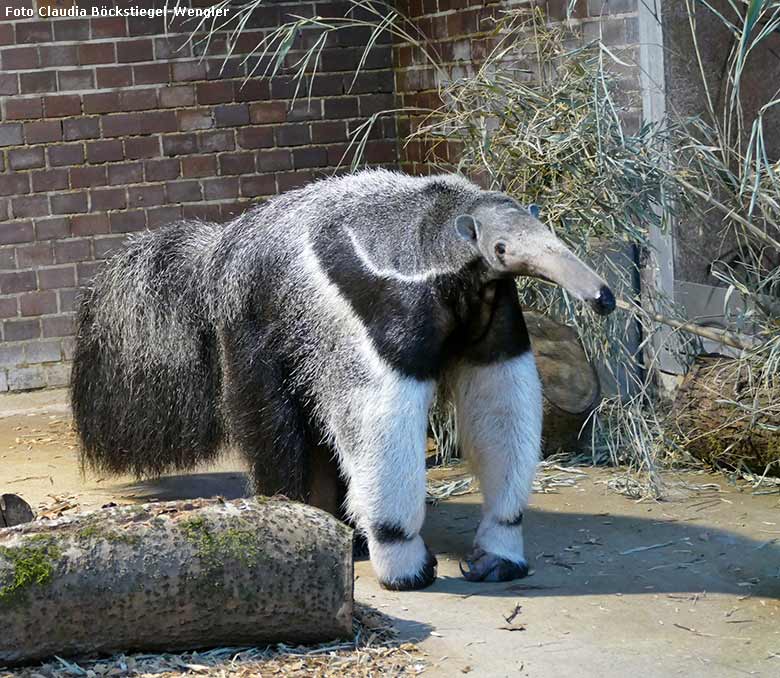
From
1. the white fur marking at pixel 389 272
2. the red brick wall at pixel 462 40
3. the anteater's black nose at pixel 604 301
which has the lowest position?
the anteater's black nose at pixel 604 301

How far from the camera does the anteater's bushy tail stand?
18.6ft

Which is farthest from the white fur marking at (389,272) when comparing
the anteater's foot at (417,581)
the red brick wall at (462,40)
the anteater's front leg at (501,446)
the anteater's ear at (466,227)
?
the red brick wall at (462,40)

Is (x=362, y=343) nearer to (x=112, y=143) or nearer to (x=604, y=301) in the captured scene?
(x=604, y=301)

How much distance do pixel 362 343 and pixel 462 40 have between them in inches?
171

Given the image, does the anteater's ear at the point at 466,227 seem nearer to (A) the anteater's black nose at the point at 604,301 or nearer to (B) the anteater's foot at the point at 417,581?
(A) the anteater's black nose at the point at 604,301

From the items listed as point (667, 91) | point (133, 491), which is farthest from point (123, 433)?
point (667, 91)

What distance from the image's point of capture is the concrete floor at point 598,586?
4.07 meters

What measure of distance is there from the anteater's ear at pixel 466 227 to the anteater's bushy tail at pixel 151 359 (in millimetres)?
1503

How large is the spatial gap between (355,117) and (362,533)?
473 cm

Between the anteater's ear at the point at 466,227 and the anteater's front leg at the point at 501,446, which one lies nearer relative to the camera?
the anteater's ear at the point at 466,227

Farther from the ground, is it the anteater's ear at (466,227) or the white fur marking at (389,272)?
the anteater's ear at (466,227)

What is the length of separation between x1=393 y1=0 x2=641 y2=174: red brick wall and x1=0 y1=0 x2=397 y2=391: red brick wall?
498mm

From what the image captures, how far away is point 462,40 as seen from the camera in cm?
852

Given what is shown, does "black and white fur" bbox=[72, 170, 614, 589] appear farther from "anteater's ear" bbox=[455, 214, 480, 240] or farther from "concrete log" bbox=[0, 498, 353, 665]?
"concrete log" bbox=[0, 498, 353, 665]
